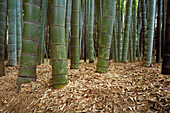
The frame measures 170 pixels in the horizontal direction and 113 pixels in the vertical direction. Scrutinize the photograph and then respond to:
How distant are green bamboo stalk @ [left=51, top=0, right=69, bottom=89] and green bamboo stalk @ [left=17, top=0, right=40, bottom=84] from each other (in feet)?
1.07

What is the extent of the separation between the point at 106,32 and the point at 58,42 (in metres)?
0.88

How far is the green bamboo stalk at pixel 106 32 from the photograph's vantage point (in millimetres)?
2105

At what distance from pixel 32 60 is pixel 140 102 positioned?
1502 millimetres

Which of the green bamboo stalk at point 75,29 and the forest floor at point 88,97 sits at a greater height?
the green bamboo stalk at point 75,29

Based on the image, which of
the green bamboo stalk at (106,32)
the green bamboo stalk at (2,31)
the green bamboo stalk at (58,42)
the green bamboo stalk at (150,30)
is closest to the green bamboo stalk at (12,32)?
the green bamboo stalk at (2,31)

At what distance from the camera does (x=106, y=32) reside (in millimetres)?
2162

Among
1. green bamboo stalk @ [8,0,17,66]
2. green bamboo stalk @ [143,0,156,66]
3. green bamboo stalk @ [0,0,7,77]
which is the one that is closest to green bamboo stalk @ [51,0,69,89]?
green bamboo stalk @ [0,0,7,77]

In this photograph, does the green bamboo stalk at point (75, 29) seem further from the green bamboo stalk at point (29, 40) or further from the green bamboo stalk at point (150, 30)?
the green bamboo stalk at point (150, 30)

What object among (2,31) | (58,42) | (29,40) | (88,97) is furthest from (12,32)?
(88,97)

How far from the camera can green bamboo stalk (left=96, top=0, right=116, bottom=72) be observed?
6.91ft

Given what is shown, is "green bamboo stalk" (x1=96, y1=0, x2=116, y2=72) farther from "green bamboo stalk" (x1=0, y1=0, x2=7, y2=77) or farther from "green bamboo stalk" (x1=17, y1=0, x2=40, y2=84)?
"green bamboo stalk" (x1=0, y1=0, x2=7, y2=77)

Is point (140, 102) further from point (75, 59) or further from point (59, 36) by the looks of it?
point (75, 59)

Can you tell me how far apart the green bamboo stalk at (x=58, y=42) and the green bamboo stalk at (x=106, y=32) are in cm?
75

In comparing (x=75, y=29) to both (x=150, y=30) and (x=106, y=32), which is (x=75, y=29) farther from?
(x=150, y=30)
